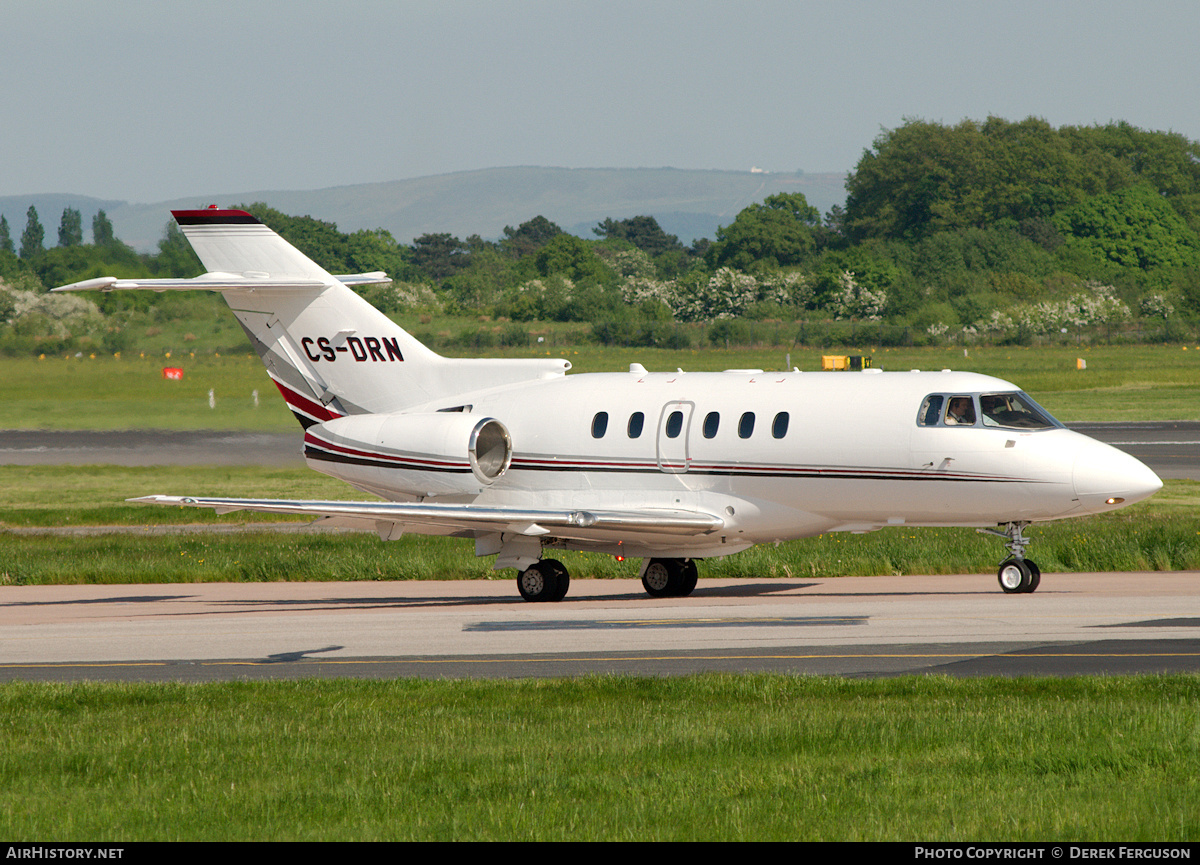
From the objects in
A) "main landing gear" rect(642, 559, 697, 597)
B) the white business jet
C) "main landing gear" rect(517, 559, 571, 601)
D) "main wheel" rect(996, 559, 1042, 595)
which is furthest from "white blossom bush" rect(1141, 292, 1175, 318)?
"main landing gear" rect(517, 559, 571, 601)

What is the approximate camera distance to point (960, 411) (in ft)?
71.2

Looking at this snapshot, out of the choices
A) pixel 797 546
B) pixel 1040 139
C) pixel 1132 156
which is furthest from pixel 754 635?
pixel 1132 156

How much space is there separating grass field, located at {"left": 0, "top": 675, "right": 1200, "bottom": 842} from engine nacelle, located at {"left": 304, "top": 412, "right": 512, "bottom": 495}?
31.9 ft

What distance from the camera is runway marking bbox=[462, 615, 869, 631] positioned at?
64.0ft

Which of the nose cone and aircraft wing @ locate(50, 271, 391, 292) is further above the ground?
aircraft wing @ locate(50, 271, 391, 292)

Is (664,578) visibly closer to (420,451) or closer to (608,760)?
(420,451)

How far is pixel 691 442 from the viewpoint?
23172 mm

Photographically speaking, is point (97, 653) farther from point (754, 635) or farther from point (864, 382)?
point (864, 382)

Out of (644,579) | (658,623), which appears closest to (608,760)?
(658,623)

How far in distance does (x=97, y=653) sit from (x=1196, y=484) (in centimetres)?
3136

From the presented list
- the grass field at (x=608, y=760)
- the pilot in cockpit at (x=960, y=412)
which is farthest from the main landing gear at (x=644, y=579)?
the grass field at (x=608, y=760)

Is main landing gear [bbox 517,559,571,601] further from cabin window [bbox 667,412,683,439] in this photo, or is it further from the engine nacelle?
A: cabin window [bbox 667,412,683,439]

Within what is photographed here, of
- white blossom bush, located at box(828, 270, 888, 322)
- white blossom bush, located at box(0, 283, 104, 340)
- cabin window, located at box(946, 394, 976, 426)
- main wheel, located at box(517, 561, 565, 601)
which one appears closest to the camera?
cabin window, located at box(946, 394, 976, 426)

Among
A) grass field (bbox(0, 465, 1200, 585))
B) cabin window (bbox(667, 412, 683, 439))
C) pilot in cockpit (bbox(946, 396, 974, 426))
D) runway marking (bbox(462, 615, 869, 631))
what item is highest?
pilot in cockpit (bbox(946, 396, 974, 426))
